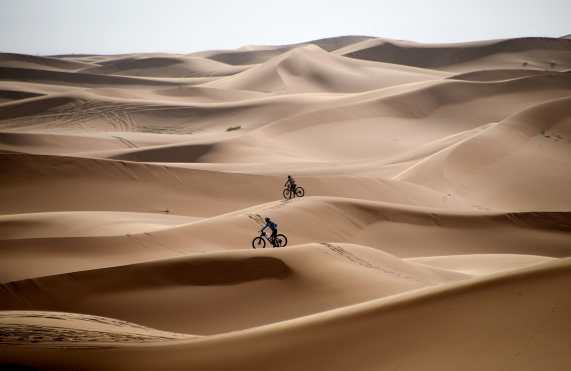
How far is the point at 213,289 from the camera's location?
8180 millimetres

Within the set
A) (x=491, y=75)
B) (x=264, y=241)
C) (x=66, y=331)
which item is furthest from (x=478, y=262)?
(x=491, y=75)

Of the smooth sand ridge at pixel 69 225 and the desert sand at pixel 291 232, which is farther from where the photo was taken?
the smooth sand ridge at pixel 69 225

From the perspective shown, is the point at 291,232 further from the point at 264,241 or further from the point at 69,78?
the point at 69,78

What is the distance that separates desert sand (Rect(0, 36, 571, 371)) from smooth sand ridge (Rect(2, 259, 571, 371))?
16mm

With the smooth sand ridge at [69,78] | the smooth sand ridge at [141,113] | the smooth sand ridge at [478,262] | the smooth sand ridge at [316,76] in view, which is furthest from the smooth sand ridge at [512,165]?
the smooth sand ridge at [69,78]

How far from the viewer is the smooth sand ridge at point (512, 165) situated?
2127 cm

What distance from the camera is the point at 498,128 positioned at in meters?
26.8

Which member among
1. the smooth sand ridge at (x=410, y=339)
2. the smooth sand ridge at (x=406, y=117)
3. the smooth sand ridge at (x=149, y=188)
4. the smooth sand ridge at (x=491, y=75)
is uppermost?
the smooth sand ridge at (x=491, y=75)

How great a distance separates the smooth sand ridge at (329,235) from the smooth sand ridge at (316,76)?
1370 inches

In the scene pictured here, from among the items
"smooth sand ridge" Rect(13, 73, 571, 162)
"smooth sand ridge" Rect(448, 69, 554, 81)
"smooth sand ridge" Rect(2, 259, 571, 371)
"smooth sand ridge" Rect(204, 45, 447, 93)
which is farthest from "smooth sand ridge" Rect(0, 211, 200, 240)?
"smooth sand ridge" Rect(448, 69, 554, 81)

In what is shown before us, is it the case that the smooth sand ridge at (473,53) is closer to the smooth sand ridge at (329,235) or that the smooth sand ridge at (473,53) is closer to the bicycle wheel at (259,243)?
the smooth sand ridge at (329,235)

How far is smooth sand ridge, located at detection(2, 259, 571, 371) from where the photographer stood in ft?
12.6

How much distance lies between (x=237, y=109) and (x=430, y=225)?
85.7 ft

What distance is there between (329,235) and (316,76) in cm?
4165
